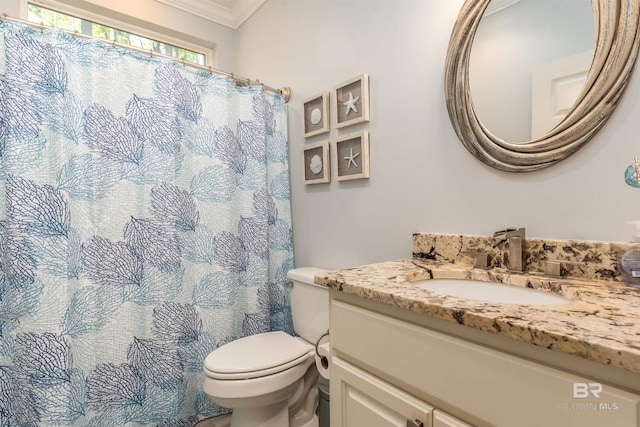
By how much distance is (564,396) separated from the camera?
49 centimetres

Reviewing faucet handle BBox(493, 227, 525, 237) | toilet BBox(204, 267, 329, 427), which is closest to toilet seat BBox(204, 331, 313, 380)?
toilet BBox(204, 267, 329, 427)

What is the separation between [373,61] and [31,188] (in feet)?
4.81

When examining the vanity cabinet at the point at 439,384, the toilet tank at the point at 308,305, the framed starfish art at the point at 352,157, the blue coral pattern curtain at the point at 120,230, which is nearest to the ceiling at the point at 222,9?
the blue coral pattern curtain at the point at 120,230

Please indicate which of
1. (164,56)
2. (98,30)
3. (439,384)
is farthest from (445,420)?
(98,30)

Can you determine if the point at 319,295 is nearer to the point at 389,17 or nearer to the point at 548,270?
the point at 548,270

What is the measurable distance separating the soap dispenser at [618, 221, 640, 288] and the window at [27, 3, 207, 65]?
215 cm

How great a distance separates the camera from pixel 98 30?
6.69 feet

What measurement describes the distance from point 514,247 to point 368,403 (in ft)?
2.01

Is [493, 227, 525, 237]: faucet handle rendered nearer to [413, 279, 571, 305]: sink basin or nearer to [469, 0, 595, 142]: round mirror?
[413, 279, 571, 305]: sink basin

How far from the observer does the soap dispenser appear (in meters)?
0.73

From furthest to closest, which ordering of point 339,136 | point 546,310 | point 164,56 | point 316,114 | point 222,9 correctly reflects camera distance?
point 222,9, point 316,114, point 339,136, point 164,56, point 546,310

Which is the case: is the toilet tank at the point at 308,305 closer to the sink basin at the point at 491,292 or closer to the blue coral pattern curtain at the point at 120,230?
the blue coral pattern curtain at the point at 120,230

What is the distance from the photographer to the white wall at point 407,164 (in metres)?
0.85

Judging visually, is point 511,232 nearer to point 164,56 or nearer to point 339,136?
point 339,136
